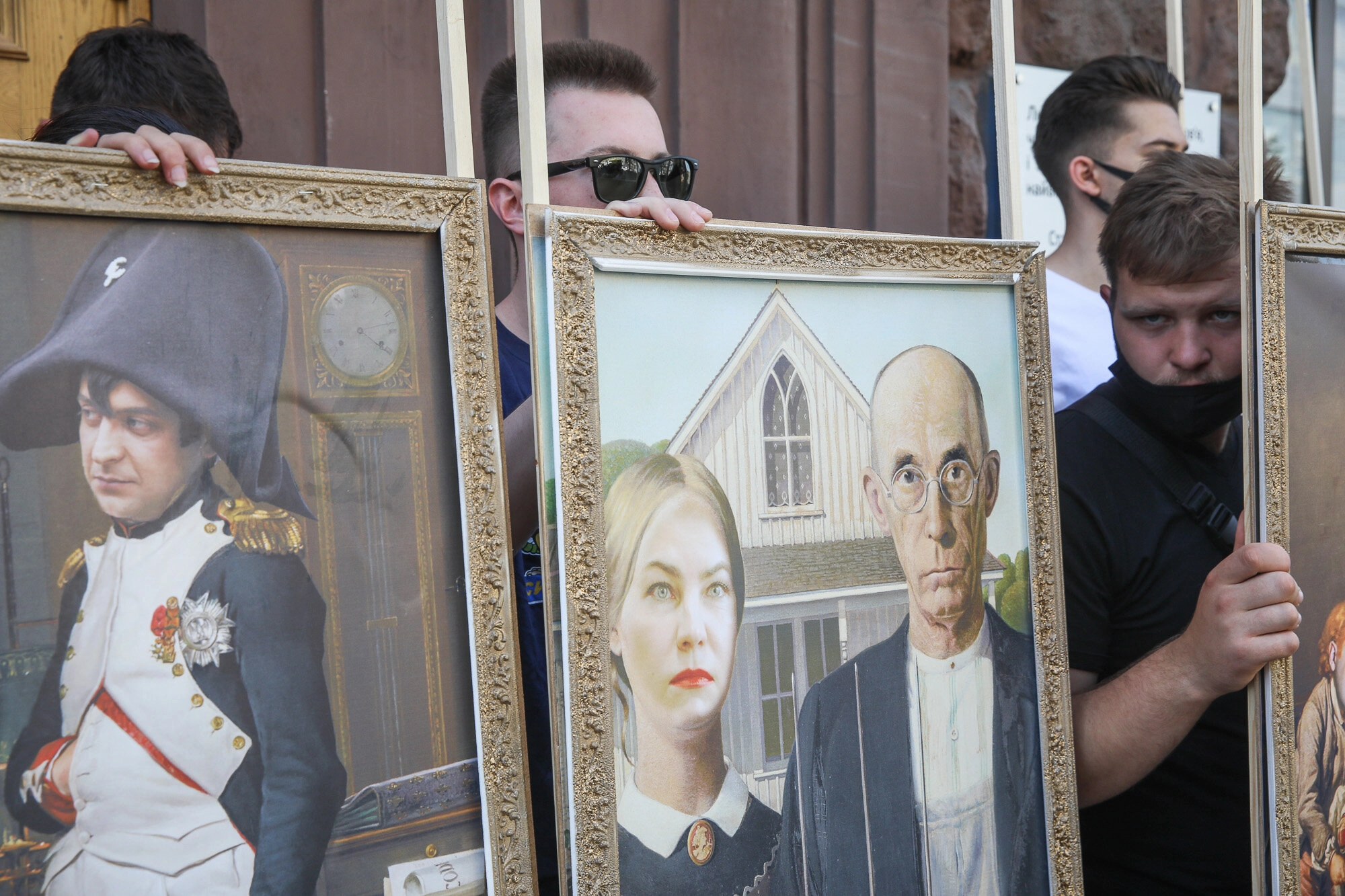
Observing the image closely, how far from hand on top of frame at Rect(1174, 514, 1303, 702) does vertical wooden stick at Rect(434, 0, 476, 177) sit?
0.98 m

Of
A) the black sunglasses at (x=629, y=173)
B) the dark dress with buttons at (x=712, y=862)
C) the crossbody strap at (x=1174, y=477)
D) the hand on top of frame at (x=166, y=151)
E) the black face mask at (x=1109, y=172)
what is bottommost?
the dark dress with buttons at (x=712, y=862)

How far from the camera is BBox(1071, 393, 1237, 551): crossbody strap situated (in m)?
1.43

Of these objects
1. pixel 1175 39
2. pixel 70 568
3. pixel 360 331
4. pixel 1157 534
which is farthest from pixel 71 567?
pixel 1175 39

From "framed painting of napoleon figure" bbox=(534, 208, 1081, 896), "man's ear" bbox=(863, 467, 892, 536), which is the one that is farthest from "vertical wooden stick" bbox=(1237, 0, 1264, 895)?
"man's ear" bbox=(863, 467, 892, 536)

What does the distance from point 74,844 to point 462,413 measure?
482 millimetres

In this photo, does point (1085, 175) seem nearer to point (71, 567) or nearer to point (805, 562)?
point (805, 562)

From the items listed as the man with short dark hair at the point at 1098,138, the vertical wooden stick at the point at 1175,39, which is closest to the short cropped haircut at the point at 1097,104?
the man with short dark hair at the point at 1098,138

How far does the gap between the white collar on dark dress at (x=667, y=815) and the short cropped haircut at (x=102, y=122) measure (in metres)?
0.82

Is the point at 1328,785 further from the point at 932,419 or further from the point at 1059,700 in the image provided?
the point at 932,419

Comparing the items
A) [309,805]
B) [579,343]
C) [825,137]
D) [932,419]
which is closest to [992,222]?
[825,137]

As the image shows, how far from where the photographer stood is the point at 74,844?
2.88 ft

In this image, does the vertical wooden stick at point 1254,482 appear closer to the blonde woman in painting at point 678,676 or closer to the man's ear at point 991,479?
the man's ear at point 991,479

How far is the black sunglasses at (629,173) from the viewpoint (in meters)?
1.37

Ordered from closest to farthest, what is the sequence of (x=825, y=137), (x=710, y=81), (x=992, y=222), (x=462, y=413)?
(x=462, y=413) → (x=710, y=81) → (x=825, y=137) → (x=992, y=222)
